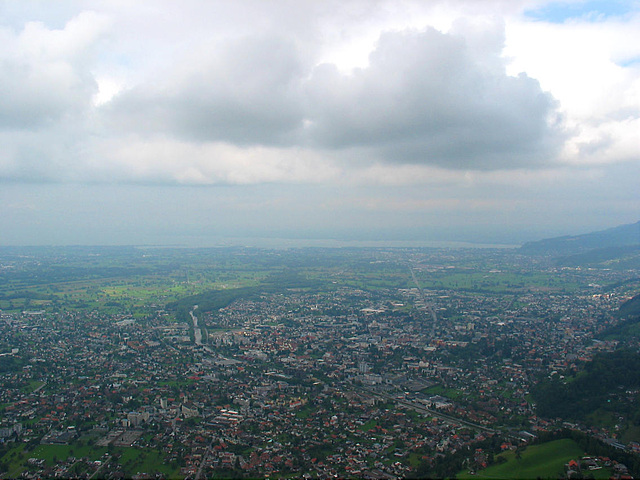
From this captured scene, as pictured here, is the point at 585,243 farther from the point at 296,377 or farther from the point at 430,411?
the point at 430,411

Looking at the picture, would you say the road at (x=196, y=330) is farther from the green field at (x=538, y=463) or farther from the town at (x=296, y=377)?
the green field at (x=538, y=463)

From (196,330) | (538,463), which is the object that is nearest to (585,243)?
(196,330)

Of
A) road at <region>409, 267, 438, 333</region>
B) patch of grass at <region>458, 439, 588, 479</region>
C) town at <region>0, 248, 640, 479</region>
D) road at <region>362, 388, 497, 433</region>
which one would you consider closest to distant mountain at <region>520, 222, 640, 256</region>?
town at <region>0, 248, 640, 479</region>

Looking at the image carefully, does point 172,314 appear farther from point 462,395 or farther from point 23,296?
Answer: point 462,395

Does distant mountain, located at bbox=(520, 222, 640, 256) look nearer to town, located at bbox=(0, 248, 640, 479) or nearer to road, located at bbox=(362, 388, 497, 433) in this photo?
town, located at bbox=(0, 248, 640, 479)

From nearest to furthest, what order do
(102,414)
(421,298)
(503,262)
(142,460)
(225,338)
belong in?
(142,460)
(102,414)
(225,338)
(421,298)
(503,262)

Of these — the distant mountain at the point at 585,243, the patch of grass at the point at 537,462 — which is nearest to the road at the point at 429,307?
the patch of grass at the point at 537,462

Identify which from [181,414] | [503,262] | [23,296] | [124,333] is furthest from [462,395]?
[503,262]
